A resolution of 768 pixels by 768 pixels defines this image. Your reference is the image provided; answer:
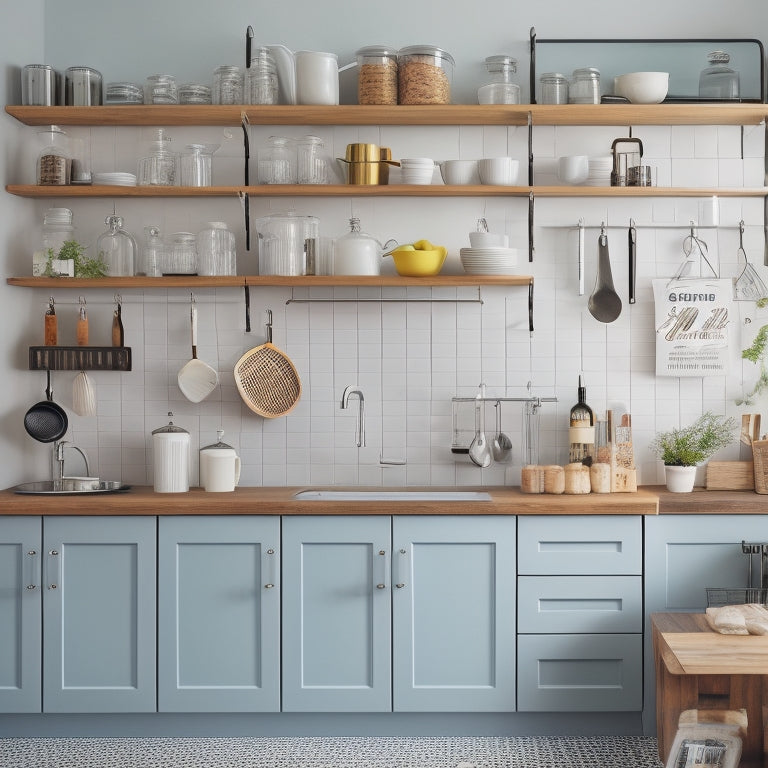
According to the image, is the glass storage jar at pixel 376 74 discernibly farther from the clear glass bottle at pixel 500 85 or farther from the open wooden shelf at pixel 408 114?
the clear glass bottle at pixel 500 85

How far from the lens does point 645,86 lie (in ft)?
11.2

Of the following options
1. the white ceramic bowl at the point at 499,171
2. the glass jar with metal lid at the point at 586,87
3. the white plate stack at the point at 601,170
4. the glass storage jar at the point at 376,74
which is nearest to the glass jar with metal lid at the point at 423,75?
the glass storage jar at the point at 376,74

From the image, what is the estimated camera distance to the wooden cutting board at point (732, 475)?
344 cm

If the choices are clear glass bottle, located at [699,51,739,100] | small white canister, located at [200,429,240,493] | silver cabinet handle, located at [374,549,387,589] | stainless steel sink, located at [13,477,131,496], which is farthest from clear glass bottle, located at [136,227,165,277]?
clear glass bottle, located at [699,51,739,100]

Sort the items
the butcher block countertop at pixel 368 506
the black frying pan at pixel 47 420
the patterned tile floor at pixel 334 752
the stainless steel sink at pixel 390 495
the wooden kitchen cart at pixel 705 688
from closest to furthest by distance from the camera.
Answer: the wooden kitchen cart at pixel 705 688 < the patterned tile floor at pixel 334 752 < the butcher block countertop at pixel 368 506 < the stainless steel sink at pixel 390 495 < the black frying pan at pixel 47 420

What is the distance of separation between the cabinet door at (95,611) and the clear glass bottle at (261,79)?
5.43 ft

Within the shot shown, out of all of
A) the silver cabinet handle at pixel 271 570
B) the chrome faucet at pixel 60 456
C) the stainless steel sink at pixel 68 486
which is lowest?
the silver cabinet handle at pixel 271 570

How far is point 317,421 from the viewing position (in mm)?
3625

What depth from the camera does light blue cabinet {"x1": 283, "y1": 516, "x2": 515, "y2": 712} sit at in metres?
3.09

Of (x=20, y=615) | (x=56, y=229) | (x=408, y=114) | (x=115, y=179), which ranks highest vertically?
(x=408, y=114)

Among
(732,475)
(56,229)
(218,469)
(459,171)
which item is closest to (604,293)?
(459,171)

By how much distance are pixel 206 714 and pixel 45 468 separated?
3.95 feet

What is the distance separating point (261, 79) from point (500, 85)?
36.6 inches

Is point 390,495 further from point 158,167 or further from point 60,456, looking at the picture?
point 158,167
